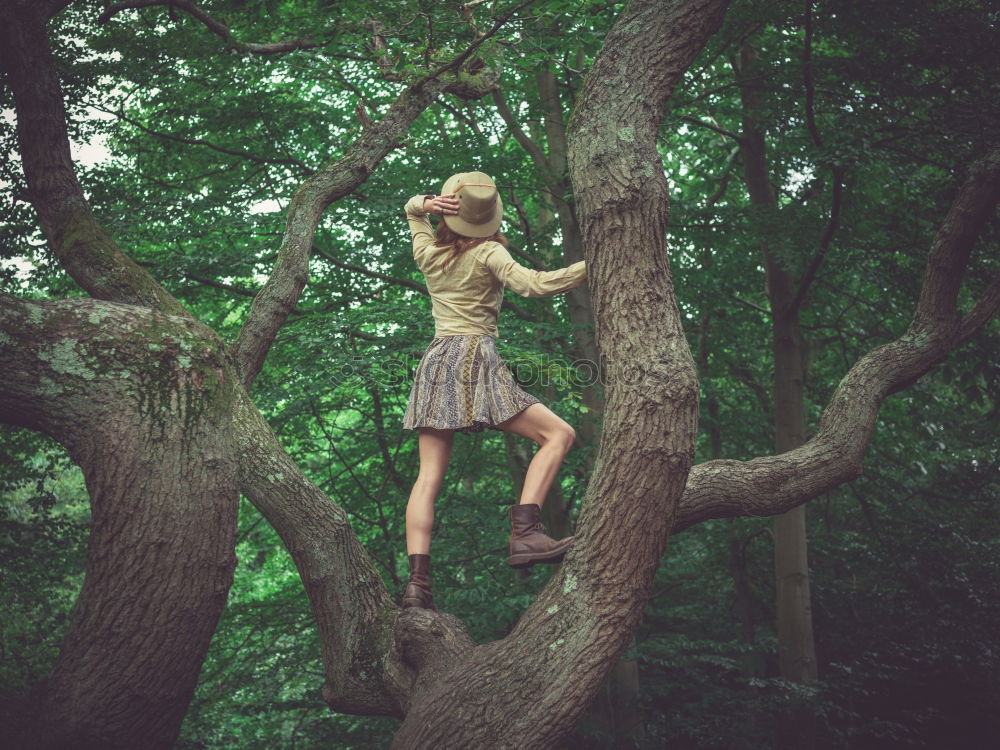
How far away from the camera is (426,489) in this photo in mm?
3363

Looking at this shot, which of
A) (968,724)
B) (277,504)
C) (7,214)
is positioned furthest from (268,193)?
(968,724)

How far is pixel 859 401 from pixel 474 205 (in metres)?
1.99

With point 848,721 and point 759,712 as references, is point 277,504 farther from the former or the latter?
point 848,721

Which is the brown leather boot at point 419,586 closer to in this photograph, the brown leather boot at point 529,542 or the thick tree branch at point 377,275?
the brown leather boot at point 529,542

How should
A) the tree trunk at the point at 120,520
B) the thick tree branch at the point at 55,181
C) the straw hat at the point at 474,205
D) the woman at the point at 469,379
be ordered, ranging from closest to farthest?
the tree trunk at the point at 120,520, the woman at the point at 469,379, the straw hat at the point at 474,205, the thick tree branch at the point at 55,181

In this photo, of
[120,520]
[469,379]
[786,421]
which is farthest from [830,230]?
[120,520]

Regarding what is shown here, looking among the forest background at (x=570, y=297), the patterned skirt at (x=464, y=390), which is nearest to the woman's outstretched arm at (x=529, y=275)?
the patterned skirt at (x=464, y=390)

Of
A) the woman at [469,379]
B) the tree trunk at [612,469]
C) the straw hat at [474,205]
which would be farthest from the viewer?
the straw hat at [474,205]

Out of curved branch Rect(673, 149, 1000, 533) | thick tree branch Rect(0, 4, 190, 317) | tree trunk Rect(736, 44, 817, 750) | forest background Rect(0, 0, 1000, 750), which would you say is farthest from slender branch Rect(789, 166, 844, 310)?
thick tree branch Rect(0, 4, 190, 317)

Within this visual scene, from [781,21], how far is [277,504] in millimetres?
5710

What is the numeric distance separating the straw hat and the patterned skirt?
1.46 ft

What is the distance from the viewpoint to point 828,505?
975 cm

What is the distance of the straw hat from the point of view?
3.32 metres

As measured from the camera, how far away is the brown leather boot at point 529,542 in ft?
9.99
